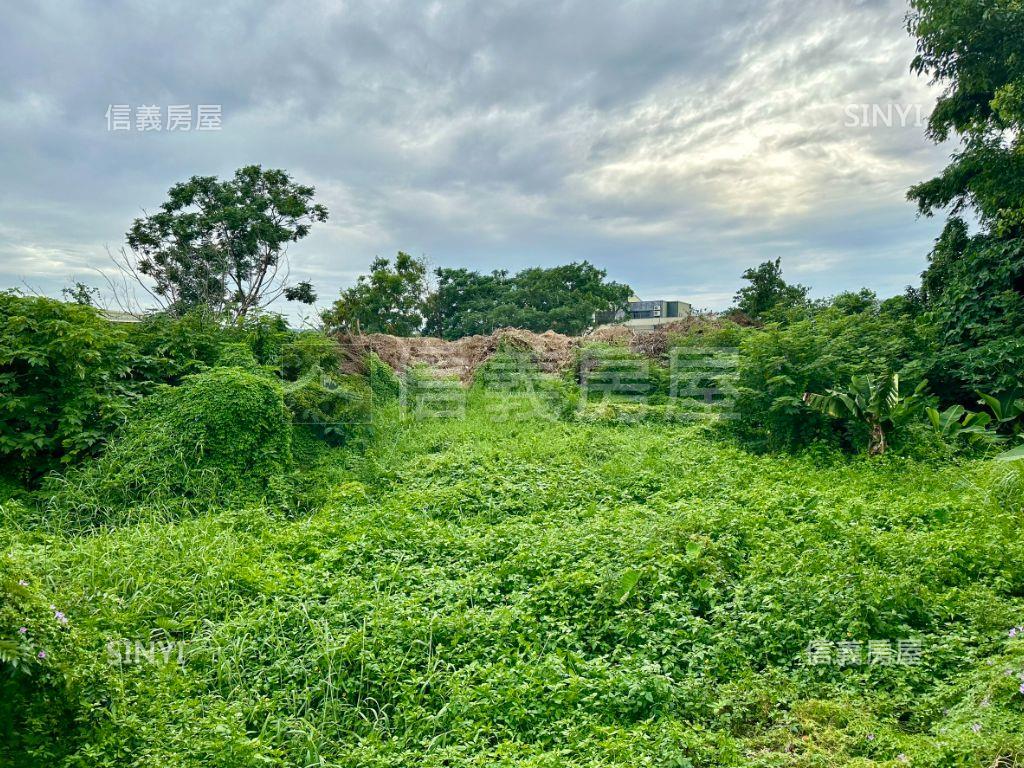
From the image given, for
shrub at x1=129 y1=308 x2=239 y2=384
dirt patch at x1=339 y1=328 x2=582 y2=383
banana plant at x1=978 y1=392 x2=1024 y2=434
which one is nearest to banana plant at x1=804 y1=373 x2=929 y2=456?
banana plant at x1=978 y1=392 x2=1024 y2=434

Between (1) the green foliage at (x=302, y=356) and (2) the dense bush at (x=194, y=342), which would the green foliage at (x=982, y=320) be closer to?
(1) the green foliage at (x=302, y=356)

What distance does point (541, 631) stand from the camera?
344 centimetres

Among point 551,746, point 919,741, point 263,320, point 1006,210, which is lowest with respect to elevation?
point 551,746

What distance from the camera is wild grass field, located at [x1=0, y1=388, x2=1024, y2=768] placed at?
2502mm

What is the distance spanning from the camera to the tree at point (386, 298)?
846 inches

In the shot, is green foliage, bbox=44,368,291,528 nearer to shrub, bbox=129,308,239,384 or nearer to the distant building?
shrub, bbox=129,308,239,384

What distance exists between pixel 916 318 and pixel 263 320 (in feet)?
34.1

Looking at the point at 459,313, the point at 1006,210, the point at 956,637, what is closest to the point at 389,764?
the point at 956,637

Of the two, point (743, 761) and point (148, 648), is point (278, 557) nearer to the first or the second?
point (148, 648)

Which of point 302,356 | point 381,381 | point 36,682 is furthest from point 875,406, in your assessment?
point 381,381

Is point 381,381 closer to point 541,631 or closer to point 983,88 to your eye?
point 541,631

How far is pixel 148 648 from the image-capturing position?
10.5 feet

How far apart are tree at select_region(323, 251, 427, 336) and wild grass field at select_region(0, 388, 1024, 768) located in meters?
16.6

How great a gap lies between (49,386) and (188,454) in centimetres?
153
